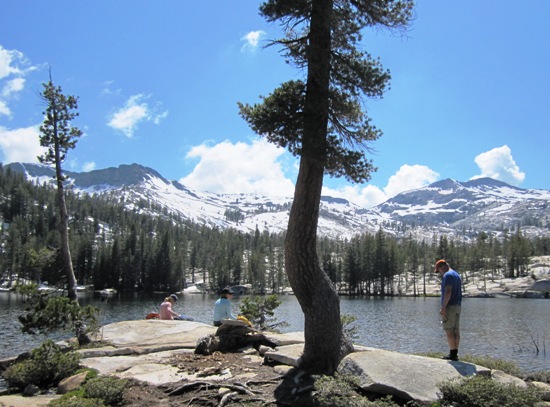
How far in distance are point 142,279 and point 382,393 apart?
12340 cm

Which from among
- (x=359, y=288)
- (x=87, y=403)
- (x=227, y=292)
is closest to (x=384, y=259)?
(x=359, y=288)

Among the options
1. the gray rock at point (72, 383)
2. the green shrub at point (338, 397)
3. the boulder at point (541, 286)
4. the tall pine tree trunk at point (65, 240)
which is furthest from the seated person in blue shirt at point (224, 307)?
the boulder at point (541, 286)

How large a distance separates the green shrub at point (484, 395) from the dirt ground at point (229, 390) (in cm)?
263

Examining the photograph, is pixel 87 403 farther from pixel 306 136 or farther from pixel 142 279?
pixel 142 279

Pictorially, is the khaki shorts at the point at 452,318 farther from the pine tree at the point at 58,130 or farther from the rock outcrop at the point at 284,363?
the pine tree at the point at 58,130

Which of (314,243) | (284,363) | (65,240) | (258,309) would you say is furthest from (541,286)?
(314,243)

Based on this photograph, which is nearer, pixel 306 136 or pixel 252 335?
pixel 306 136

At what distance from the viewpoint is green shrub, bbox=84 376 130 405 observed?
820cm

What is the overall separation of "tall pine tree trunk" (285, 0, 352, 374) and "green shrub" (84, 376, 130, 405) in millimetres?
3926

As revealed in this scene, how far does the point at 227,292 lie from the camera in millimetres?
15562

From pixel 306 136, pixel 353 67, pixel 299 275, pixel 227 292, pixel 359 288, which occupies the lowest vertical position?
pixel 359 288

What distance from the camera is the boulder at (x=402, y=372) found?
8023 millimetres

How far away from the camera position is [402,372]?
8.58 metres

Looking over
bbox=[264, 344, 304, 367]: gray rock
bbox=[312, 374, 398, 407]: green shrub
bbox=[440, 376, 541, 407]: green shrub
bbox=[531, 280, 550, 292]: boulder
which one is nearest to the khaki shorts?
bbox=[440, 376, 541, 407]: green shrub
